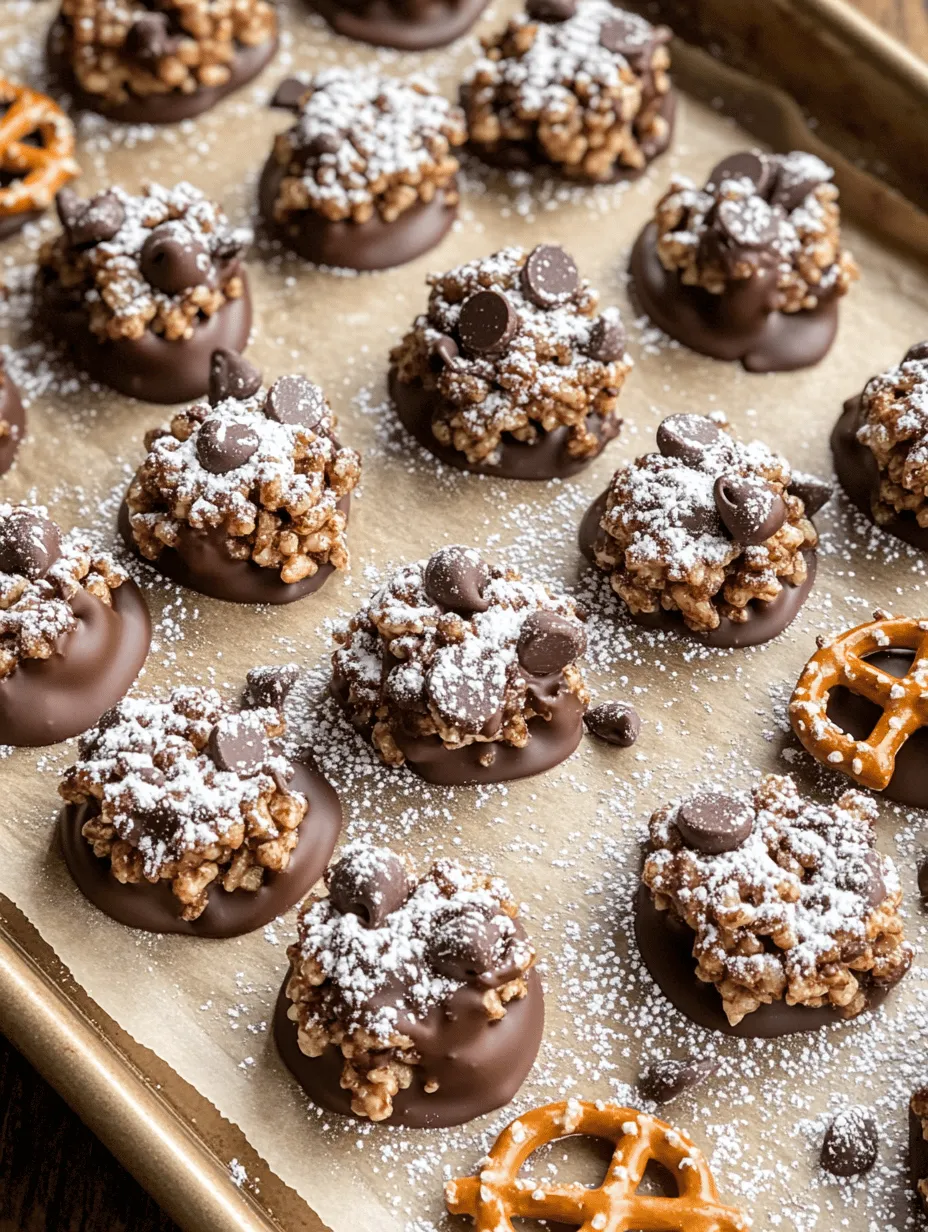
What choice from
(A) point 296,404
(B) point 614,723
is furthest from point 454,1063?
(A) point 296,404

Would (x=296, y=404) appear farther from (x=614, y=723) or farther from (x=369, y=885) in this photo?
(x=369, y=885)

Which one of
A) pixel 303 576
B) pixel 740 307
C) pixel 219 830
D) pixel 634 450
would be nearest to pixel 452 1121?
pixel 219 830

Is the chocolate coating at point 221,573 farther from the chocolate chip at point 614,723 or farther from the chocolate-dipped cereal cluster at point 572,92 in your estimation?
→ the chocolate-dipped cereal cluster at point 572,92

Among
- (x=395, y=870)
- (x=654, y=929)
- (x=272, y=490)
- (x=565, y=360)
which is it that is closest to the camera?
(x=395, y=870)

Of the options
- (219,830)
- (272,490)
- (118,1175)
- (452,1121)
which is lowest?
(118,1175)

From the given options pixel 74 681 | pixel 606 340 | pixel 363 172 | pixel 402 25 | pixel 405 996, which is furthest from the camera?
pixel 402 25

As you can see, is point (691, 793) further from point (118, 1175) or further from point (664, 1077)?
point (118, 1175)

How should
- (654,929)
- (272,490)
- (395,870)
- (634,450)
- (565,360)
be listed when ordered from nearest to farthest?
(395,870), (654,929), (272,490), (565,360), (634,450)
